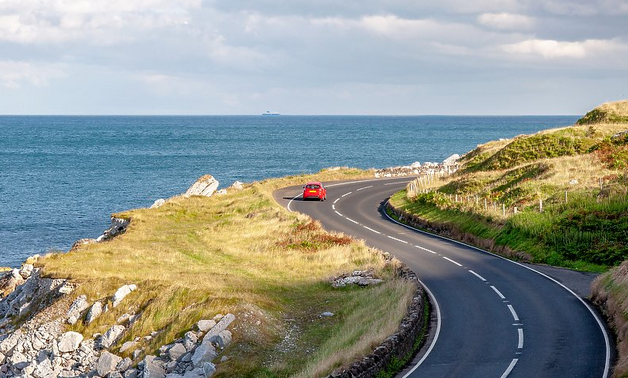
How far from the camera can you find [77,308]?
2889 centimetres

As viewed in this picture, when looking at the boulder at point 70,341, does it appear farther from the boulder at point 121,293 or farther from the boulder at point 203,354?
the boulder at point 203,354

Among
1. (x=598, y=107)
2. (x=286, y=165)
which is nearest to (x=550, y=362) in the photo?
(x=598, y=107)

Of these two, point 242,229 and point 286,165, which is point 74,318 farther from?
point 286,165

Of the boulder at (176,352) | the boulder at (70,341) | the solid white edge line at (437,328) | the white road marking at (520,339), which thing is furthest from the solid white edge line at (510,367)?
the boulder at (70,341)

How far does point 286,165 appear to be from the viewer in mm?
142875

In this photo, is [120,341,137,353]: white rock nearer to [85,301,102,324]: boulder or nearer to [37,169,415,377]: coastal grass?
[37,169,415,377]: coastal grass

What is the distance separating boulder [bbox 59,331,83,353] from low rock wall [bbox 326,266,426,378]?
38.7ft

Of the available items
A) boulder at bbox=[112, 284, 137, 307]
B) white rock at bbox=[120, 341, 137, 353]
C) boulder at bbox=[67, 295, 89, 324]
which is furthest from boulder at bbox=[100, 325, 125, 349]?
boulder at bbox=[67, 295, 89, 324]

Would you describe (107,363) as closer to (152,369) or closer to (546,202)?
(152,369)

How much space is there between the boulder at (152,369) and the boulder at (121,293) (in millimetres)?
5376

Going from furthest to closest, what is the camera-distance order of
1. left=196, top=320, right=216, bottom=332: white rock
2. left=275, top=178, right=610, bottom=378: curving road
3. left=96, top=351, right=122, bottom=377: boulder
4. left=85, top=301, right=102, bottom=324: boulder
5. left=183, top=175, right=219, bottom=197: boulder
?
1. left=183, top=175, right=219, bottom=197: boulder
2. left=85, top=301, right=102, bottom=324: boulder
3. left=196, top=320, right=216, bottom=332: white rock
4. left=96, top=351, right=122, bottom=377: boulder
5. left=275, top=178, right=610, bottom=378: curving road

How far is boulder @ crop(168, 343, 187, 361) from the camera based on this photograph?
24.4 metres

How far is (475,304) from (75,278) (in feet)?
57.6

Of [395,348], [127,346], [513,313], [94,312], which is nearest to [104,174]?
[94,312]
